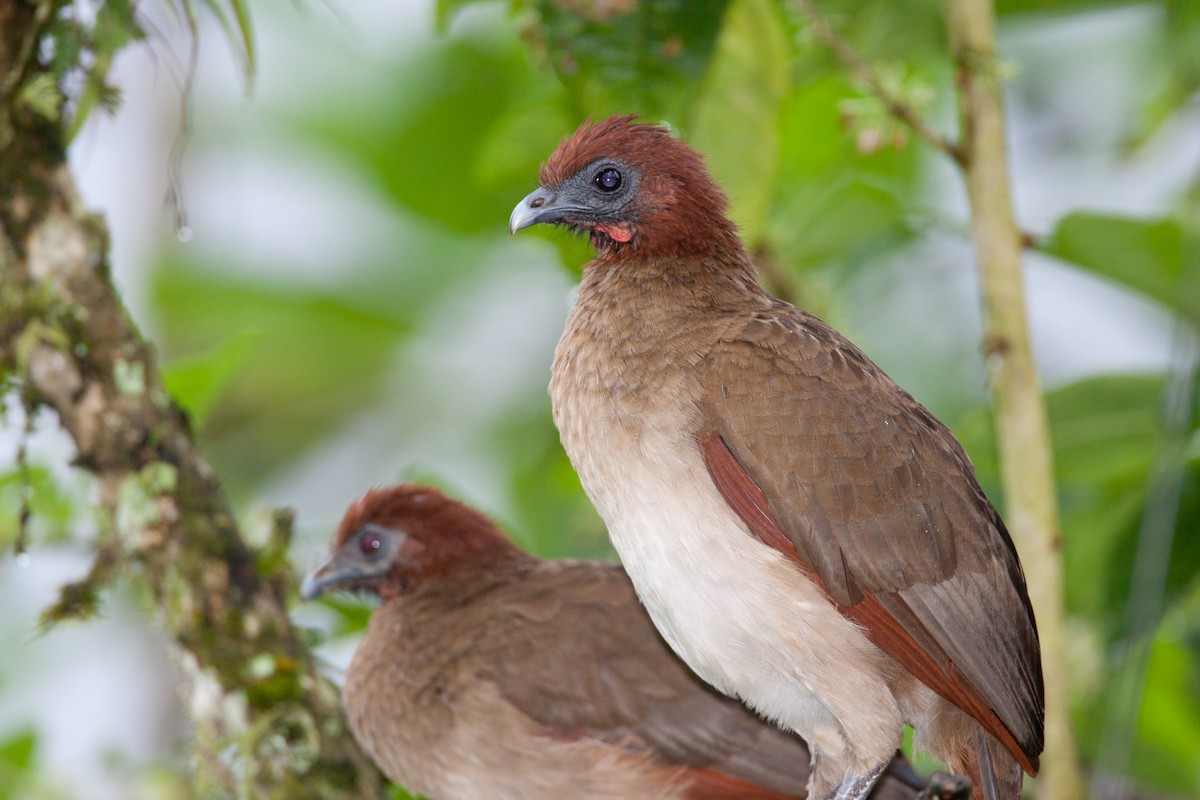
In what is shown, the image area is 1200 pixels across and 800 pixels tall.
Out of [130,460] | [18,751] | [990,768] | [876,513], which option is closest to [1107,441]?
[990,768]

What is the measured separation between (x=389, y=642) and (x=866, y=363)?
6.03ft

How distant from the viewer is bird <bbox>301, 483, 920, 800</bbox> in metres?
4.18

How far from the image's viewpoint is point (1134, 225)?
14.9 feet

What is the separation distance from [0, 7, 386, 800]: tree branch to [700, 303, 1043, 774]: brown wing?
1395 millimetres

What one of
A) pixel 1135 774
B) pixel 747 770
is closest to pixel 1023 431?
pixel 747 770

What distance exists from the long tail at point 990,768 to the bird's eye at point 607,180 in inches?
65.7

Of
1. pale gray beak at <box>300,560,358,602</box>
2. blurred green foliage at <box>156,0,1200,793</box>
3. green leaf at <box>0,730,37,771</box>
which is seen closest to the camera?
blurred green foliage at <box>156,0,1200,793</box>

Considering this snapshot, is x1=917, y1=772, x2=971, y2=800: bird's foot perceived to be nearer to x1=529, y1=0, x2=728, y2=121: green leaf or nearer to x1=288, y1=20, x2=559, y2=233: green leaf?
x1=529, y1=0, x2=728, y2=121: green leaf

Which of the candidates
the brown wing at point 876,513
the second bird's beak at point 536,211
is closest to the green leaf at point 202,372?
the second bird's beak at point 536,211

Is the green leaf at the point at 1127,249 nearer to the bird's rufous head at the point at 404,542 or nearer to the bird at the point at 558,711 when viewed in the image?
the bird at the point at 558,711

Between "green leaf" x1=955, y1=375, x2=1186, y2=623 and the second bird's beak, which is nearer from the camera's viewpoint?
the second bird's beak

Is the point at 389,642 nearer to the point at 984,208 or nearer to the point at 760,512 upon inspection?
the point at 760,512

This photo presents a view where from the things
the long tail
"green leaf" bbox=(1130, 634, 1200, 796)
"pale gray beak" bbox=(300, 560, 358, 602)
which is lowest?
"green leaf" bbox=(1130, 634, 1200, 796)

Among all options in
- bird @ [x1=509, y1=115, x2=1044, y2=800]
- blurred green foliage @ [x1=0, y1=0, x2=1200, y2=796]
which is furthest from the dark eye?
bird @ [x1=509, y1=115, x2=1044, y2=800]
